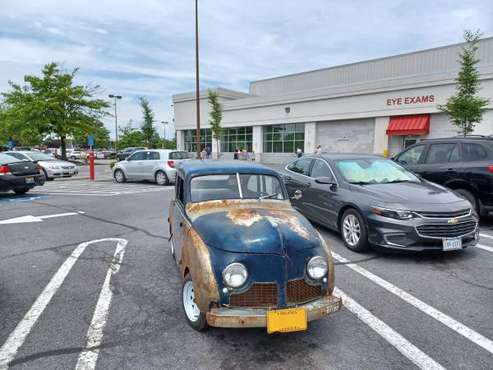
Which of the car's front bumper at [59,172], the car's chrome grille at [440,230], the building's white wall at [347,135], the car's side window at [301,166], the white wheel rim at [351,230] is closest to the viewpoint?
the car's chrome grille at [440,230]

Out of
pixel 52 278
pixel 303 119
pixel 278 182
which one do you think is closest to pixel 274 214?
pixel 278 182

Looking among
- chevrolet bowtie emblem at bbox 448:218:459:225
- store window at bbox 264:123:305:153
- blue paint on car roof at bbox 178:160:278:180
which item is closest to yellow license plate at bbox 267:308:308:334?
blue paint on car roof at bbox 178:160:278:180

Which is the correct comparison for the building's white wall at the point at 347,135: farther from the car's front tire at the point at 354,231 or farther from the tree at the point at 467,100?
the car's front tire at the point at 354,231

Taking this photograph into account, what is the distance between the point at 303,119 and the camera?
31.5m

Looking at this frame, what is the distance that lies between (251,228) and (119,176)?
15361mm

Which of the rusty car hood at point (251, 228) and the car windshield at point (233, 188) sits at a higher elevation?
the car windshield at point (233, 188)

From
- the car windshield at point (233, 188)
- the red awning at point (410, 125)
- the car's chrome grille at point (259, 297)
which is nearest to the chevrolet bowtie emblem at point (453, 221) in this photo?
the car windshield at point (233, 188)

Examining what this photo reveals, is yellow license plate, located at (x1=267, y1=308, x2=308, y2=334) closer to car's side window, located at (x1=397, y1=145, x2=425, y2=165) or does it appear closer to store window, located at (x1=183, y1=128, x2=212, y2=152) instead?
car's side window, located at (x1=397, y1=145, x2=425, y2=165)

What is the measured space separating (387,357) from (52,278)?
13.4 feet

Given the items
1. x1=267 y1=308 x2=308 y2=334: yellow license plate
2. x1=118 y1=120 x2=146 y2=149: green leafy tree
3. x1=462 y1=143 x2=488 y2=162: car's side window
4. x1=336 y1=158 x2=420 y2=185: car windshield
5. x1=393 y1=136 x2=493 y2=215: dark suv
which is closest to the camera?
x1=267 y1=308 x2=308 y2=334: yellow license plate

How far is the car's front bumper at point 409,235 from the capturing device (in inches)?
186

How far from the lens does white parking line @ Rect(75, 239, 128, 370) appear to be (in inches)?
105

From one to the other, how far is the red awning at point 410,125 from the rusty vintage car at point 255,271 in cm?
2383

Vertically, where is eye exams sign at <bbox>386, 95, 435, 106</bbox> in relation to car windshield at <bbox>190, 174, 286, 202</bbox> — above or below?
above
